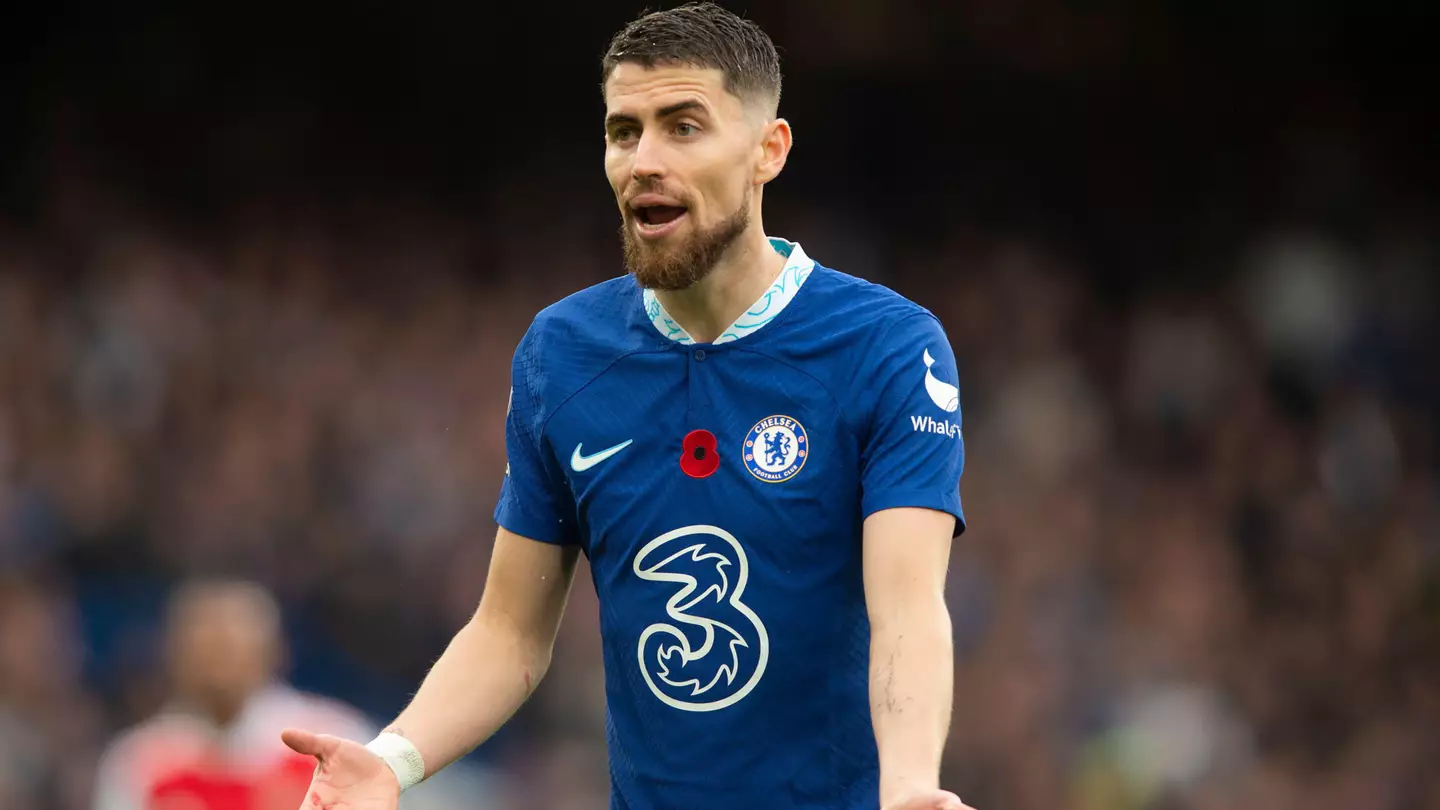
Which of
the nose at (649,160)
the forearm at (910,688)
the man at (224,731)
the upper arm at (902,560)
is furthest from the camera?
the man at (224,731)

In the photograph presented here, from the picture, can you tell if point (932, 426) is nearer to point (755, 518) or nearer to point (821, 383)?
point (821, 383)

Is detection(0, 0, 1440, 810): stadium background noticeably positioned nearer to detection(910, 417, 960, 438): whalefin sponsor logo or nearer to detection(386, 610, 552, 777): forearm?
detection(386, 610, 552, 777): forearm

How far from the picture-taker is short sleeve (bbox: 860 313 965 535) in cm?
340

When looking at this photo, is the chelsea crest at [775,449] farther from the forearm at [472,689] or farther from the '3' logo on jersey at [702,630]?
the forearm at [472,689]

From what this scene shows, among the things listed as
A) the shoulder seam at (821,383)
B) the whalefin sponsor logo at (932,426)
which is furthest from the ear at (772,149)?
the whalefin sponsor logo at (932,426)

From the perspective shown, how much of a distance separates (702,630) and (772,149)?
1006 millimetres

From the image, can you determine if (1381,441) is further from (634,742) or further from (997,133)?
(634,742)

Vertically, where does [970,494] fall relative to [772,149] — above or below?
below

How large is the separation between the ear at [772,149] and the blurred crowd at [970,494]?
6.36 m

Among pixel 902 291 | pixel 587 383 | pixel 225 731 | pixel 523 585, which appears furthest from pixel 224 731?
pixel 902 291

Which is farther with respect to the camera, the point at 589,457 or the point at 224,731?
the point at 224,731

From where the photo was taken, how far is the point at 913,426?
3.46 meters

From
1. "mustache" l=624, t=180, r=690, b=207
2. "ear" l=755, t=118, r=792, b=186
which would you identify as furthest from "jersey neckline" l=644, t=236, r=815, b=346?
"mustache" l=624, t=180, r=690, b=207

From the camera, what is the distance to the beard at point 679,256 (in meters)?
3.60
